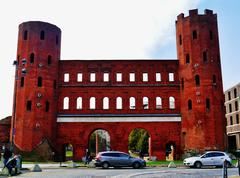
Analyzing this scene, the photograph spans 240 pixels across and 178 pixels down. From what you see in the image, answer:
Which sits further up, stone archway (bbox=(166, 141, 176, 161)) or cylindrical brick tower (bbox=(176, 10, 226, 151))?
cylindrical brick tower (bbox=(176, 10, 226, 151))

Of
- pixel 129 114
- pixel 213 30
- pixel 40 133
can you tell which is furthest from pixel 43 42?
pixel 213 30

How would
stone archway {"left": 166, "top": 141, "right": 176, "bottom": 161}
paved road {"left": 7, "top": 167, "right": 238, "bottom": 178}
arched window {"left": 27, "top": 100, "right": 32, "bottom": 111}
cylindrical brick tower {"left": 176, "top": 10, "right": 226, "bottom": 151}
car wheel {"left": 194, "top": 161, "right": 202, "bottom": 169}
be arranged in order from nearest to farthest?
paved road {"left": 7, "top": 167, "right": 238, "bottom": 178}
car wheel {"left": 194, "top": 161, "right": 202, "bottom": 169}
cylindrical brick tower {"left": 176, "top": 10, "right": 226, "bottom": 151}
arched window {"left": 27, "top": 100, "right": 32, "bottom": 111}
stone archway {"left": 166, "top": 141, "right": 176, "bottom": 161}

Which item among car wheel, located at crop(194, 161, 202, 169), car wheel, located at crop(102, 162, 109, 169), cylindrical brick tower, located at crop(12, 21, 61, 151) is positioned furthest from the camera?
cylindrical brick tower, located at crop(12, 21, 61, 151)

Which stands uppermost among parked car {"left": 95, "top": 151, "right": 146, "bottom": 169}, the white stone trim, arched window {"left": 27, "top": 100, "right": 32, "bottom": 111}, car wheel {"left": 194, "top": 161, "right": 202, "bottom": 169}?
arched window {"left": 27, "top": 100, "right": 32, "bottom": 111}

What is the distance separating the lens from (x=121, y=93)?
40594 millimetres

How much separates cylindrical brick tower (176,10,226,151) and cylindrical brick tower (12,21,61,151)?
16.8 metres

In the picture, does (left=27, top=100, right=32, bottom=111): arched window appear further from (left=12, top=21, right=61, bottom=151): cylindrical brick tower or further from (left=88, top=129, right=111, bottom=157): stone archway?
(left=88, top=129, right=111, bottom=157): stone archway

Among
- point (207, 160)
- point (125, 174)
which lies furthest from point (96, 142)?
point (125, 174)

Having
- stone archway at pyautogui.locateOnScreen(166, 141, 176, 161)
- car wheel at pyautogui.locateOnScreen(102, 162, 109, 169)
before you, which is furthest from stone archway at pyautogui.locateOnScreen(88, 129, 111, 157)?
car wheel at pyautogui.locateOnScreen(102, 162, 109, 169)

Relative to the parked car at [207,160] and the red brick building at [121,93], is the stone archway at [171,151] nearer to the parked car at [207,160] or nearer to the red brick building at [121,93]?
the red brick building at [121,93]

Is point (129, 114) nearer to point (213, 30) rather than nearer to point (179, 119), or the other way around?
point (179, 119)

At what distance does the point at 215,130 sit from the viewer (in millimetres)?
36656

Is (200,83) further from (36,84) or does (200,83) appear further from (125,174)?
(125,174)

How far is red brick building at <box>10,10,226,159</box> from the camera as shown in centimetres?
3794
